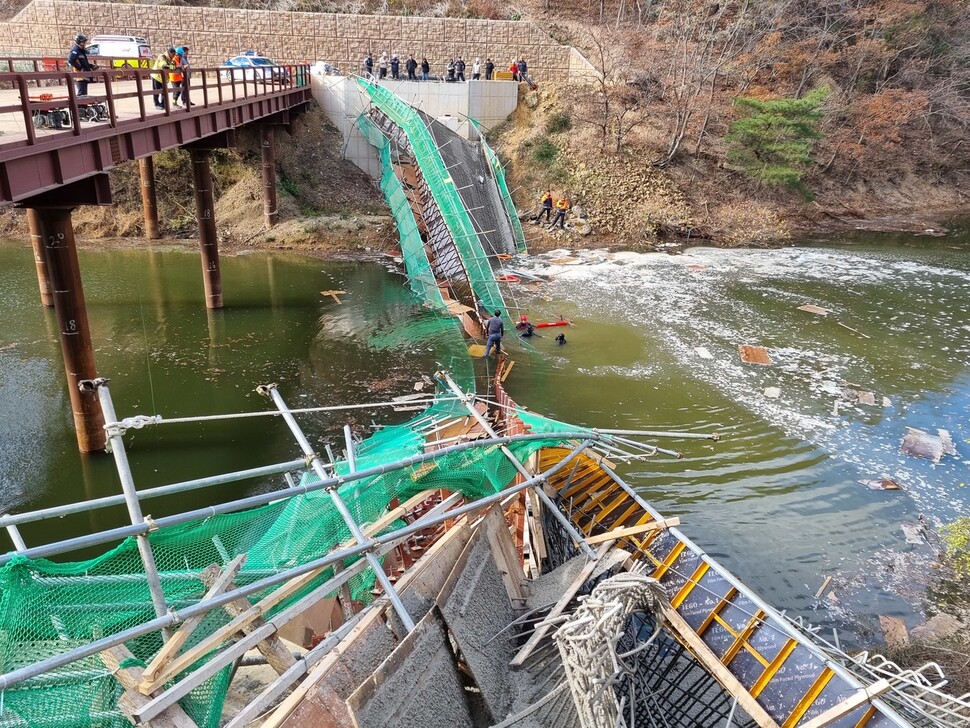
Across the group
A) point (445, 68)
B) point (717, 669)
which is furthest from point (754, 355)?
point (445, 68)

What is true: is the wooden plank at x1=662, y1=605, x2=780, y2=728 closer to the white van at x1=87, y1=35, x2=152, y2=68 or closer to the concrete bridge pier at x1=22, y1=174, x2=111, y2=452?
the concrete bridge pier at x1=22, y1=174, x2=111, y2=452

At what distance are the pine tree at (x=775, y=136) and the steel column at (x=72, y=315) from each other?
29.2 m

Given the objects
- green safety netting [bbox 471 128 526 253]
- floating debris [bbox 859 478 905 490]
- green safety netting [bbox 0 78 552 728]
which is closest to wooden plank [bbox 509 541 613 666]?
green safety netting [bbox 0 78 552 728]

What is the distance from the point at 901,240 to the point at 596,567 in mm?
32636

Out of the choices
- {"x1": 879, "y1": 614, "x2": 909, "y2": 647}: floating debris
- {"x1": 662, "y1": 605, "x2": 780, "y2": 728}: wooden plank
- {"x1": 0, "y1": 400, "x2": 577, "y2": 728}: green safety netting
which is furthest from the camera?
{"x1": 879, "y1": 614, "x2": 909, "y2": 647}: floating debris

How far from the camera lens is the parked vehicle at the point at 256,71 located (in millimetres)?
22150

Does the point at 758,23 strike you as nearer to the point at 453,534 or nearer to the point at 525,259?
the point at 525,259

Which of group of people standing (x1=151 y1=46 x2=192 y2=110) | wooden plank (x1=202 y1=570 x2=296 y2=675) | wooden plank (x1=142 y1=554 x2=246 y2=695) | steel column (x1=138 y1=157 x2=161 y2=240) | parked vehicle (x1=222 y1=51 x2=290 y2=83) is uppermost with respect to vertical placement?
parked vehicle (x1=222 y1=51 x2=290 y2=83)

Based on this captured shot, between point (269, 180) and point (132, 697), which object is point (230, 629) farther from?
point (269, 180)

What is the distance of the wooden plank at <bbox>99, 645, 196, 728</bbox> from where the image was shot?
4.34 m

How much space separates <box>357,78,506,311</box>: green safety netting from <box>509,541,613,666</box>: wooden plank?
12567mm

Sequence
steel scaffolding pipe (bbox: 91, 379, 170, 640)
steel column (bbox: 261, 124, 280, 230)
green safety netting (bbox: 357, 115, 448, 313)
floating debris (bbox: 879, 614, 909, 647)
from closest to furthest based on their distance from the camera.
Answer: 1. steel scaffolding pipe (bbox: 91, 379, 170, 640)
2. floating debris (bbox: 879, 614, 909, 647)
3. green safety netting (bbox: 357, 115, 448, 313)
4. steel column (bbox: 261, 124, 280, 230)

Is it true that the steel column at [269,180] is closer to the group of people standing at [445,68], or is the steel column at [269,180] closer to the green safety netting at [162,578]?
the group of people standing at [445,68]

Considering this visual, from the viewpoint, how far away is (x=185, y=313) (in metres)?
19.5
